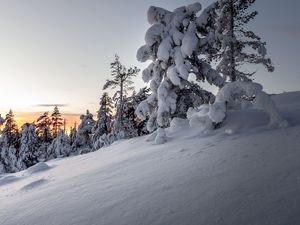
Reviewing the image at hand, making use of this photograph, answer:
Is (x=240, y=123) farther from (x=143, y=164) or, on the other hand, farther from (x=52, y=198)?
(x=52, y=198)

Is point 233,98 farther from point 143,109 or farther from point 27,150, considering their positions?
point 27,150

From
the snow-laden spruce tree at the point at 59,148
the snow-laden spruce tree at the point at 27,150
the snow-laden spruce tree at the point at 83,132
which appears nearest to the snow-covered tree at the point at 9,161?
the snow-laden spruce tree at the point at 27,150

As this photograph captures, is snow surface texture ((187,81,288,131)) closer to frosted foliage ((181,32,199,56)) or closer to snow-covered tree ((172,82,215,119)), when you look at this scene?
frosted foliage ((181,32,199,56))

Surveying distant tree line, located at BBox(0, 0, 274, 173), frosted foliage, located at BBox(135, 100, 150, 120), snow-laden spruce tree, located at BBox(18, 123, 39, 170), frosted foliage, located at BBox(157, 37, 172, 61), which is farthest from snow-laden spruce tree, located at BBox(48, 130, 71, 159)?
frosted foliage, located at BBox(157, 37, 172, 61)

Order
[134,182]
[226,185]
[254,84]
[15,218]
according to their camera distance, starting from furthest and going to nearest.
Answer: [254,84], [134,182], [15,218], [226,185]

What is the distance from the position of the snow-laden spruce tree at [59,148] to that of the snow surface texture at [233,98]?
123 feet

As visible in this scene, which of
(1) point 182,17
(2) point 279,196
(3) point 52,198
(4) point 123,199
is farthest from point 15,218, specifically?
(1) point 182,17

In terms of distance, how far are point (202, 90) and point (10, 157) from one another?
105 ft

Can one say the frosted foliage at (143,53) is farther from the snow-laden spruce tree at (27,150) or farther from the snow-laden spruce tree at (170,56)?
the snow-laden spruce tree at (27,150)

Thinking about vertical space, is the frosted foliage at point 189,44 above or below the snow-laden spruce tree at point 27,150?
above

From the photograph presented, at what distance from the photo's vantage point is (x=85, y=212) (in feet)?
13.7

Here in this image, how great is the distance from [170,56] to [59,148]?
33.8 m

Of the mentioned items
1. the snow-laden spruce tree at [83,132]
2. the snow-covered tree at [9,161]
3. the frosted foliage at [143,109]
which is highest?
the frosted foliage at [143,109]

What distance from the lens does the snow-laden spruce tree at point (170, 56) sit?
13.0 metres
